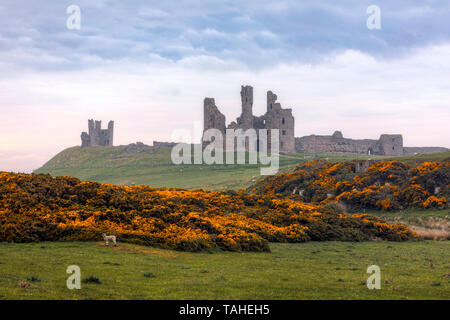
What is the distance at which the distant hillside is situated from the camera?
86.7 m

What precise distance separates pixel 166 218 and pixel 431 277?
54.6 feet

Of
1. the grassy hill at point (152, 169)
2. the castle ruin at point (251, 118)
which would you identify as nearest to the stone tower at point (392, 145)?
the grassy hill at point (152, 169)

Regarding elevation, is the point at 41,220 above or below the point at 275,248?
above

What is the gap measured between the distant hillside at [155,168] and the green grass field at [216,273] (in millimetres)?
46985

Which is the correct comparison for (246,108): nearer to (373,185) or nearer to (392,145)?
(392,145)

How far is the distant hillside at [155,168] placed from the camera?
86663 millimetres

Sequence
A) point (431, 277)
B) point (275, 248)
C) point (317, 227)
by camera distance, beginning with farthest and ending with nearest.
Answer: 1. point (317, 227)
2. point (275, 248)
3. point (431, 277)

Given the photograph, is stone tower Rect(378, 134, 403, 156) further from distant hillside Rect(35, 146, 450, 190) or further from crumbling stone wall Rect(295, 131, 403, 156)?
distant hillside Rect(35, 146, 450, 190)

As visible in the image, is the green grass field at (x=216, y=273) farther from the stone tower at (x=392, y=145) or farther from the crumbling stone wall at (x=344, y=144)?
the stone tower at (x=392, y=145)
